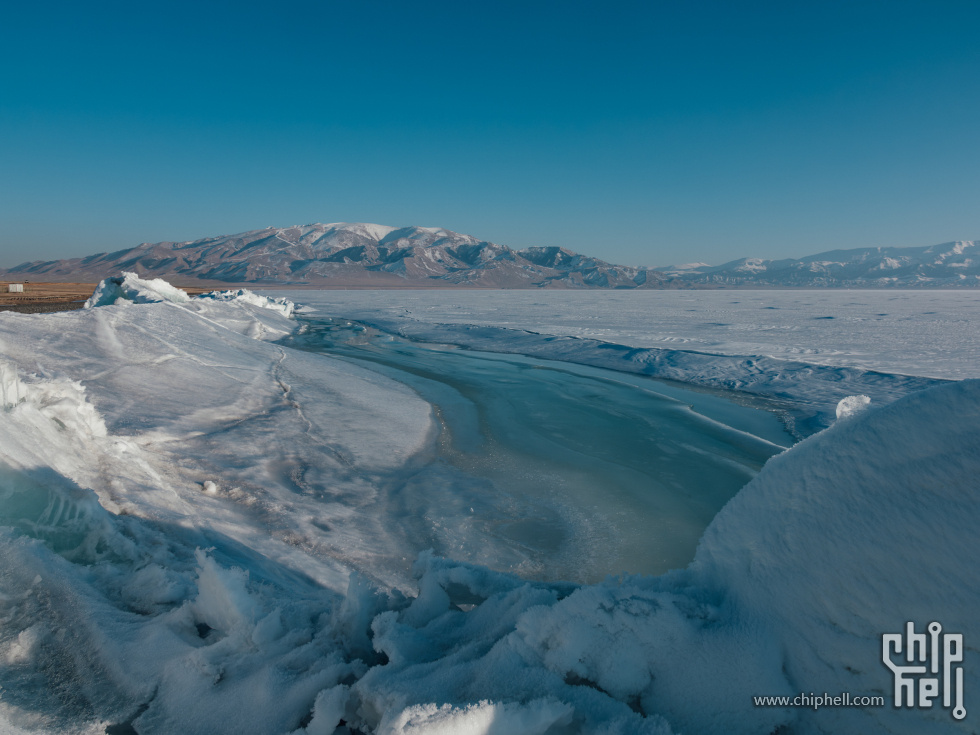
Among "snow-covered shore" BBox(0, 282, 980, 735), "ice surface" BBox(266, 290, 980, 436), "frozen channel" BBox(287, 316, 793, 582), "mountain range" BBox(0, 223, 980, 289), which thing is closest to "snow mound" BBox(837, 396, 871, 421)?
"frozen channel" BBox(287, 316, 793, 582)

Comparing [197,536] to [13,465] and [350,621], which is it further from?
[350,621]

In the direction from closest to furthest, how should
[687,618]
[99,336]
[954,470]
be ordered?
[954,470] → [687,618] → [99,336]

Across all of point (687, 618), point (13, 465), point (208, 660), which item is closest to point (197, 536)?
point (13, 465)

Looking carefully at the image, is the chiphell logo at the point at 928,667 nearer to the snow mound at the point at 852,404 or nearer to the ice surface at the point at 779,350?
the snow mound at the point at 852,404

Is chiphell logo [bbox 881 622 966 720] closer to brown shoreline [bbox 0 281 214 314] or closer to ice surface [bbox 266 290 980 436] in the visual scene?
ice surface [bbox 266 290 980 436]

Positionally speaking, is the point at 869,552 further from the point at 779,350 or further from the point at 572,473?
the point at 779,350

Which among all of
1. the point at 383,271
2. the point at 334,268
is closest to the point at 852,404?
the point at 334,268

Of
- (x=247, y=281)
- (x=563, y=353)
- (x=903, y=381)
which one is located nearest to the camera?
(x=903, y=381)
